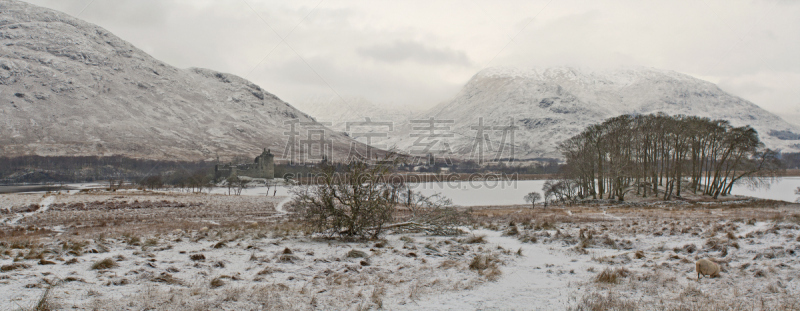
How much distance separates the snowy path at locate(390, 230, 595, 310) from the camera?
675 cm

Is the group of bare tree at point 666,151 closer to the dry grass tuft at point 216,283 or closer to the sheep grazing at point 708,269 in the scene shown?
the sheep grazing at point 708,269

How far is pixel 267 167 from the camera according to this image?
5472 inches

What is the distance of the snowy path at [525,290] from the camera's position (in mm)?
6754

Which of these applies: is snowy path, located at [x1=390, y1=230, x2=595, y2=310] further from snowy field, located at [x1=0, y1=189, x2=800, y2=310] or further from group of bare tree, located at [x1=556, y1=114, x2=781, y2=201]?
group of bare tree, located at [x1=556, y1=114, x2=781, y2=201]

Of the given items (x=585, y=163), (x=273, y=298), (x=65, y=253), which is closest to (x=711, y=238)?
(x=273, y=298)

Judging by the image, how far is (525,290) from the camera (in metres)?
7.64

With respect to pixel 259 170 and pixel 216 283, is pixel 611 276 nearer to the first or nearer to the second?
pixel 216 283

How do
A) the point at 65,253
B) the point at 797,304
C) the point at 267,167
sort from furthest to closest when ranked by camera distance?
the point at 267,167, the point at 65,253, the point at 797,304

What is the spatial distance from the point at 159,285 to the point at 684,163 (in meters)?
56.6

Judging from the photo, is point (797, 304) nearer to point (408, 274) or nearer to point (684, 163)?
point (408, 274)

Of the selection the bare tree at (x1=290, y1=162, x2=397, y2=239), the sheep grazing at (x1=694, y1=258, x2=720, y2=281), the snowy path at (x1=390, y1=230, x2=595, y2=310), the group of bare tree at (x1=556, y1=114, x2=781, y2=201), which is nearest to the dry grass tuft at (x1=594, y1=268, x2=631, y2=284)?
the snowy path at (x1=390, y1=230, x2=595, y2=310)

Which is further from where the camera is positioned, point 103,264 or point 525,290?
point 103,264

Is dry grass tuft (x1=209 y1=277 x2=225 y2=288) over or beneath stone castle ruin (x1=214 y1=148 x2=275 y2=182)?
beneath

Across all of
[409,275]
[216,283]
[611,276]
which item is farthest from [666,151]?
[216,283]
